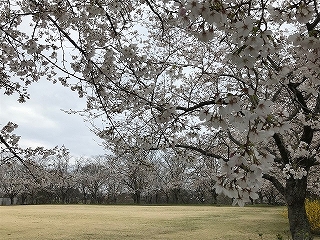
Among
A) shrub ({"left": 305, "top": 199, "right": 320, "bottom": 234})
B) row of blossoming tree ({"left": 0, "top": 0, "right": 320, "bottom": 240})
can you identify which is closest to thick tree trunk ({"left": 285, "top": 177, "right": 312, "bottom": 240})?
row of blossoming tree ({"left": 0, "top": 0, "right": 320, "bottom": 240})

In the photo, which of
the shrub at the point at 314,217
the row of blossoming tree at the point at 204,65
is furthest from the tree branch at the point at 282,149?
the shrub at the point at 314,217

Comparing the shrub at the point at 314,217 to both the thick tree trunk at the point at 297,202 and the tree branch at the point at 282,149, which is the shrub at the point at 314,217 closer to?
the thick tree trunk at the point at 297,202

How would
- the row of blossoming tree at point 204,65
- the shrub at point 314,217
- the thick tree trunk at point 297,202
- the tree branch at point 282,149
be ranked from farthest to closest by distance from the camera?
the shrub at point 314,217, the thick tree trunk at point 297,202, the tree branch at point 282,149, the row of blossoming tree at point 204,65

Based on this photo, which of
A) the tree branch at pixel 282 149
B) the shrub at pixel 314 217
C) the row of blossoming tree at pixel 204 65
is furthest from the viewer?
the shrub at pixel 314 217

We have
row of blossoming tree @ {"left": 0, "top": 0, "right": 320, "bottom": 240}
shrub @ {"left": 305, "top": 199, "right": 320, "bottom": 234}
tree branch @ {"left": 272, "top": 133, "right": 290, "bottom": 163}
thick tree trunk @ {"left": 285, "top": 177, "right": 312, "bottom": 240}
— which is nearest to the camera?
row of blossoming tree @ {"left": 0, "top": 0, "right": 320, "bottom": 240}

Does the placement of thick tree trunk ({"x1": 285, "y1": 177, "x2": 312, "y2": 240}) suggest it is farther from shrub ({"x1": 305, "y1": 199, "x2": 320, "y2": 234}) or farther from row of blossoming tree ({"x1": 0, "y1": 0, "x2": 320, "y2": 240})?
shrub ({"x1": 305, "y1": 199, "x2": 320, "y2": 234})

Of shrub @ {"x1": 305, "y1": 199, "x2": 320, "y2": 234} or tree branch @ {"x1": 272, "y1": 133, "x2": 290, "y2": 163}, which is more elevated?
tree branch @ {"x1": 272, "y1": 133, "x2": 290, "y2": 163}

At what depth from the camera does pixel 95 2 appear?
2953 millimetres

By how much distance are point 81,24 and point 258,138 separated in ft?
9.94

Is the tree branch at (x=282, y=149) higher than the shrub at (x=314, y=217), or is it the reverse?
the tree branch at (x=282, y=149)

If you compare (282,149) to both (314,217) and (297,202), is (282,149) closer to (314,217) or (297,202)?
(297,202)

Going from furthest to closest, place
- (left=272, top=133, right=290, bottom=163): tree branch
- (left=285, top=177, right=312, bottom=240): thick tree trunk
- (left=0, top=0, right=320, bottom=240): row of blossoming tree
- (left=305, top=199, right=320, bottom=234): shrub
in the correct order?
(left=305, top=199, right=320, bottom=234): shrub < (left=285, top=177, right=312, bottom=240): thick tree trunk < (left=272, top=133, right=290, bottom=163): tree branch < (left=0, top=0, right=320, bottom=240): row of blossoming tree

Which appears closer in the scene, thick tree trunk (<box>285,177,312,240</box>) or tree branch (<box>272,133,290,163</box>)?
tree branch (<box>272,133,290,163</box>)

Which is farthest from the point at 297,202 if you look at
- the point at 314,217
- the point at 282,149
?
the point at 314,217
